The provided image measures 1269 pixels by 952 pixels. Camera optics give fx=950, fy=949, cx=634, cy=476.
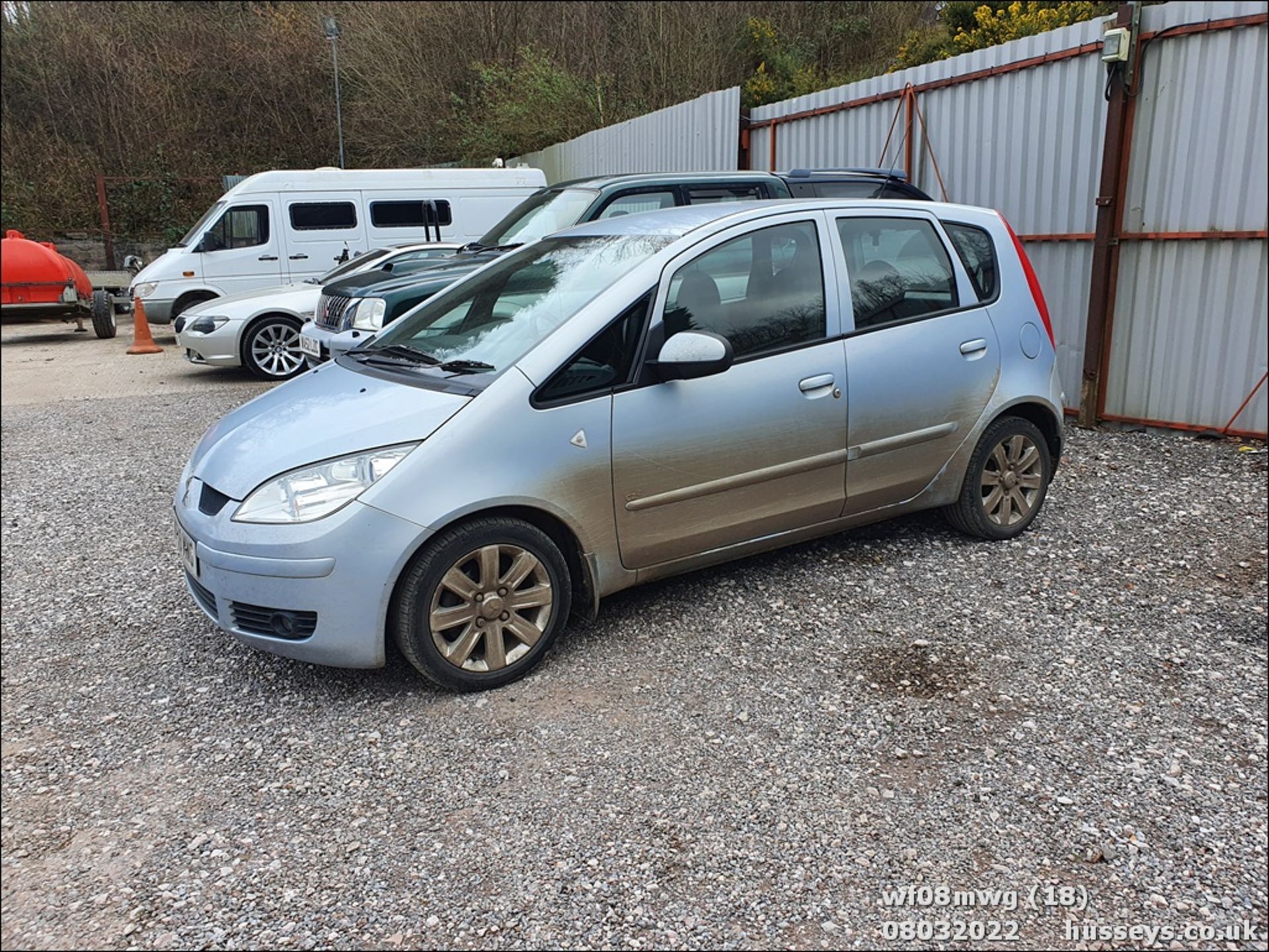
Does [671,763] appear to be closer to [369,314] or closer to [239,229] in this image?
[369,314]

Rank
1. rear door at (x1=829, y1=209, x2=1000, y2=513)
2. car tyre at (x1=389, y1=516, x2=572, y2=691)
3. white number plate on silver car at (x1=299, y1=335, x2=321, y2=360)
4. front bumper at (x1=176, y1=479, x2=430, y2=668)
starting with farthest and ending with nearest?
white number plate on silver car at (x1=299, y1=335, x2=321, y2=360)
rear door at (x1=829, y1=209, x2=1000, y2=513)
car tyre at (x1=389, y1=516, x2=572, y2=691)
front bumper at (x1=176, y1=479, x2=430, y2=668)

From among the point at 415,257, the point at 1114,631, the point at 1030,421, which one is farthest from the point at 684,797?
the point at 415,257

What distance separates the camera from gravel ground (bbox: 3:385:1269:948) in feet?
7.33

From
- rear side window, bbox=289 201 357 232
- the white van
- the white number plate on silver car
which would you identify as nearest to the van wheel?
the white number plate on silver car

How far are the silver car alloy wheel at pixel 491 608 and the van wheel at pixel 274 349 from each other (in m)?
7.46

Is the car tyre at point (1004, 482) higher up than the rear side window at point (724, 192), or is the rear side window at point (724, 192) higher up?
the rear side window at point (724, 192)

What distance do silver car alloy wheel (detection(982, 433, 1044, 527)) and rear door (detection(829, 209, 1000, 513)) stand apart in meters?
0.33

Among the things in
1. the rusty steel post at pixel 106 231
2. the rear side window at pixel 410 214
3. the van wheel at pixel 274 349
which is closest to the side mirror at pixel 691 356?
the van wheel at pixel 274 349

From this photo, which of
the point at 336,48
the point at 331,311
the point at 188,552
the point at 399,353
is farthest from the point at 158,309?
the point at 336,48

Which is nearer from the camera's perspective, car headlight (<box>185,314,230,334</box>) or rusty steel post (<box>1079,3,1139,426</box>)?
rusty steel post (<box>1079,3,1139,426</box>)

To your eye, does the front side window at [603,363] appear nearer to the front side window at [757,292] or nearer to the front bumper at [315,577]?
the front side window at [757,292]

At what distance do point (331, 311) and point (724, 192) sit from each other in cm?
365

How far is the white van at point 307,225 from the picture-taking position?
1244 centimetres

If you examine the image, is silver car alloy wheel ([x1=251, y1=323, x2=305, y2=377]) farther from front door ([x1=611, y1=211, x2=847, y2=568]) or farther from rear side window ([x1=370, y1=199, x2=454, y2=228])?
front door ([x1=611, y1=211, x2=847, y2=568])
